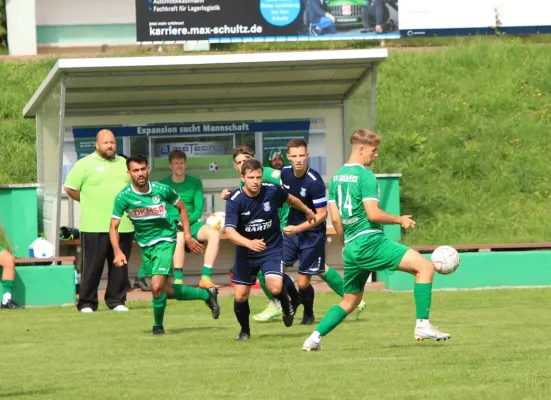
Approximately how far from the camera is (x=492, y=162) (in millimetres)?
22750

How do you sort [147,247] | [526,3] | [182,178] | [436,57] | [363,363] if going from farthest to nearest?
[526,3], [436,57], [182,178], [147,247], [363,363]

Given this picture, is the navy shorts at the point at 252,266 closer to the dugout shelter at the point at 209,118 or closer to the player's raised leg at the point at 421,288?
the player's raised leg at the point at 421,288

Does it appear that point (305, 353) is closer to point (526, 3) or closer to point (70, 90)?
point (70, 90)

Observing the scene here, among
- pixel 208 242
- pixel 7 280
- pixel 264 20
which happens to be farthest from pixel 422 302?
pixel 264 20

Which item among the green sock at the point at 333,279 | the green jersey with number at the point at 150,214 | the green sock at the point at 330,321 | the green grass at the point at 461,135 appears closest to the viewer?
the green sock at the point at 330,321

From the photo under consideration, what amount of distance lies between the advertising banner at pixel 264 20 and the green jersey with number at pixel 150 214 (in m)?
13.7

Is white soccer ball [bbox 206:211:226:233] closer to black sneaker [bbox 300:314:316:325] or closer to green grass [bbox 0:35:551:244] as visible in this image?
green grass [bbox 0:35:551:244]

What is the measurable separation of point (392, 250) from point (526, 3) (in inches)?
827

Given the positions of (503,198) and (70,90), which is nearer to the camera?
(70,90)

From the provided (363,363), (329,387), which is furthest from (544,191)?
(329,387)

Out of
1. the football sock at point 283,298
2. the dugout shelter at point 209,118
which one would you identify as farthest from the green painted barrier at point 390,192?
the football sock at point 283,298

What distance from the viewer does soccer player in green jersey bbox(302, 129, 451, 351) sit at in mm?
10453

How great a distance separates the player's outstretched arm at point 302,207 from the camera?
1238 centimetres

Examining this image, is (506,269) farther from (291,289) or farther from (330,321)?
(330,321)
